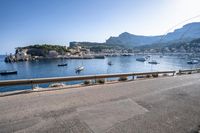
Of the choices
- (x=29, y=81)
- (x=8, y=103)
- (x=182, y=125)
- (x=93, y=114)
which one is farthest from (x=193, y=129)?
(x=29, y=81)

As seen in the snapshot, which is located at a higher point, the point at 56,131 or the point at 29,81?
the point at 29,81

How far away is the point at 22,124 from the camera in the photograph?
13.7 ft

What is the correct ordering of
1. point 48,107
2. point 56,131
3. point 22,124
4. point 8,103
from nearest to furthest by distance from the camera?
point 56,131 → point 22,124 → point 48,107 → point 8,103

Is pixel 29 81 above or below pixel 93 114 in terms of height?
above

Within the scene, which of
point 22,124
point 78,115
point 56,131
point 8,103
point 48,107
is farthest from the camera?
point 8,103

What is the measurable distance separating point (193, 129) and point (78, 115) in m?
3.43

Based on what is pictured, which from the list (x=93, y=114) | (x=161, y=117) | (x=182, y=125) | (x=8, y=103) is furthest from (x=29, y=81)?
(x=182, y=125)

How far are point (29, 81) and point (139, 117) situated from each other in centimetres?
628

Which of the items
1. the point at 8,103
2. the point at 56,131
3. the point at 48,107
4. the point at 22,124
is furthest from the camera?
the point at 8,103

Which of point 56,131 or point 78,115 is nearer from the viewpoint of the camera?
point 56,131

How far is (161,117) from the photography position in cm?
496

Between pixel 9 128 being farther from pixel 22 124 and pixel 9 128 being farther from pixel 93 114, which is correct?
pixel 93 114

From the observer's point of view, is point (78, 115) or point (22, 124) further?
point (78, 115)

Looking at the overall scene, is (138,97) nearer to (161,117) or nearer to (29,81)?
(161,117)
